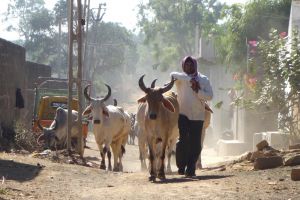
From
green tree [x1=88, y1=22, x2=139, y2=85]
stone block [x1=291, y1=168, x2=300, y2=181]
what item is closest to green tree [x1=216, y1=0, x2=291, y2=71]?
stone block [x1=291, y1=168, x2=300, y2=181]

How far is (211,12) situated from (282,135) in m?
41.0

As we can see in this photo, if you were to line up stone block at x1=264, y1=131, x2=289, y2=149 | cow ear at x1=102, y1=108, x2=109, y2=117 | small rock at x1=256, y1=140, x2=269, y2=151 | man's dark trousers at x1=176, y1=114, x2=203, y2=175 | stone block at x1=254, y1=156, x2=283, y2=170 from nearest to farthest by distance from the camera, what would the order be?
stone block at x1=254, y1=156, x2=283, y2=170, man's dark trousers at x1=176, y1=114, x2=203, y2=175, small rock at x1=256, y1=140, x2=269, y2=151, cow ear at x1=102, y1=108, x2=109, y2=117, stone block at x1=264, y1=131, x2=289, y2=149

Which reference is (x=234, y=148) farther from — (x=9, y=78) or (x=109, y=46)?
(x=109, y=46)

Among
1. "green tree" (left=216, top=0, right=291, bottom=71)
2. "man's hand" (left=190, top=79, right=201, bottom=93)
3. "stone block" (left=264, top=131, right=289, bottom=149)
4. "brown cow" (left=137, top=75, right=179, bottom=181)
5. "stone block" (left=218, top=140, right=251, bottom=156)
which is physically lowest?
"stone block" (left=218, top=140, right=251, bottom=156)

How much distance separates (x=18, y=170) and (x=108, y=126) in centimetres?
408

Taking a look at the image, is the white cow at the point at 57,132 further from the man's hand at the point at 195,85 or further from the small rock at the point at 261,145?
the man's hand at the point at 195,85

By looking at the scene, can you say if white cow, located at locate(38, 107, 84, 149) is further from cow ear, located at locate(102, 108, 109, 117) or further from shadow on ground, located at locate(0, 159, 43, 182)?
shadow on ground, located at locate(0, 159, 43, 182)

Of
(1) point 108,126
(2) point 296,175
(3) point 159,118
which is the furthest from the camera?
(1) point 108,126

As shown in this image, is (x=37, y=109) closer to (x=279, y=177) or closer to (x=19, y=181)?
(x=19, y=181)

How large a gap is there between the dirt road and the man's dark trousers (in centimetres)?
47

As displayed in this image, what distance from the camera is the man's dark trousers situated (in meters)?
10.2

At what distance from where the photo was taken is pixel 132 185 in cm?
907

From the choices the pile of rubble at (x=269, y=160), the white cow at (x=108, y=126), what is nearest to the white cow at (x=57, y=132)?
the white cow at (x=108, y=126)

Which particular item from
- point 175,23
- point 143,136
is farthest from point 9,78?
point 175,23
